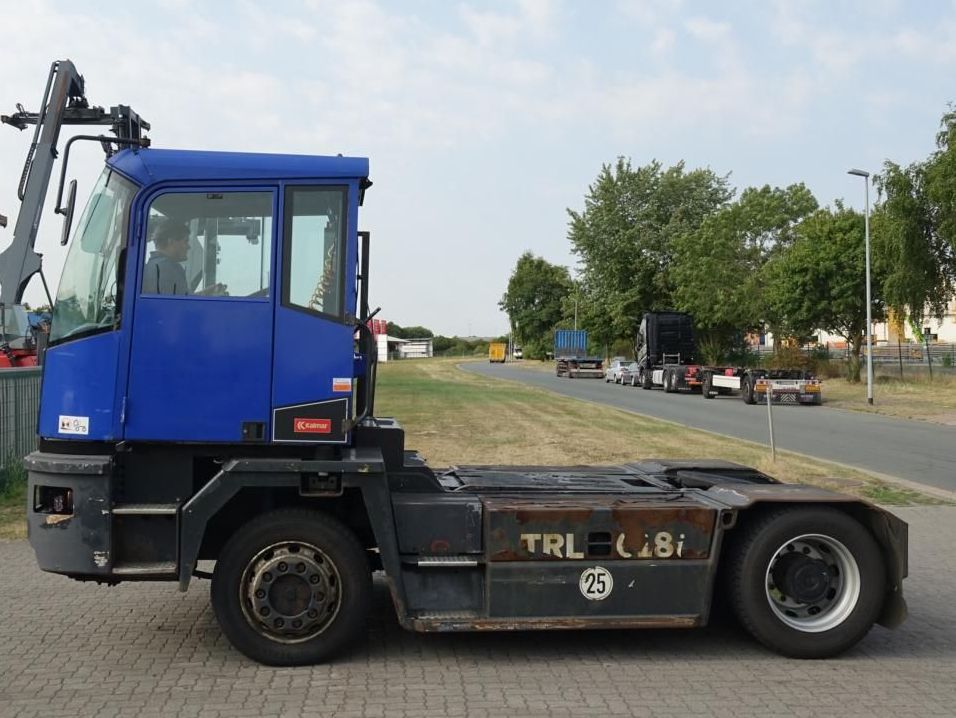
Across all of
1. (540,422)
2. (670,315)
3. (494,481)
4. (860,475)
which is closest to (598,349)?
(670,315)

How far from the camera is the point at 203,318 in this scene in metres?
5.32

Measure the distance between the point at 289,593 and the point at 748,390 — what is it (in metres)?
30.0

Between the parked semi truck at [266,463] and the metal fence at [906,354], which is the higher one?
the metal fence at [906,354]

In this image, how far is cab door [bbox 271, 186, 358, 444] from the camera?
17.5ft

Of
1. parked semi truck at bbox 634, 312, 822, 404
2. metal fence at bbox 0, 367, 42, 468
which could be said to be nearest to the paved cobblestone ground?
metal fence at bbox 0, 367, 42, 468

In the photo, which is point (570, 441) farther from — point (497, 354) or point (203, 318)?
point (497, 354)

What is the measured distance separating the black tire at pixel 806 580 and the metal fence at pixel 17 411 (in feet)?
28.3

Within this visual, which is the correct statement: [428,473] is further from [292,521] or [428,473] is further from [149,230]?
[149,230]

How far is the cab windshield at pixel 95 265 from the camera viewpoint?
17.5ft

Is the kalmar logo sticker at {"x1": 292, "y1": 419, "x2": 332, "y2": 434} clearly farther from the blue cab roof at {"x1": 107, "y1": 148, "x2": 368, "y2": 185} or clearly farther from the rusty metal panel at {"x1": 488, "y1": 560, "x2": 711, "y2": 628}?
the blue cab roof at {"x1": 107, "y1": 148, "x2": 368, "y2": 185}

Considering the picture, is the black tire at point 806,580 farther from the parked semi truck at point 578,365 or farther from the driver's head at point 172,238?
the parked semi truck at point 578,365

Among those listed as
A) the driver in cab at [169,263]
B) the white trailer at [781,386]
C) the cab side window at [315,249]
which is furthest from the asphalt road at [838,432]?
the driver in cab at [169,263]

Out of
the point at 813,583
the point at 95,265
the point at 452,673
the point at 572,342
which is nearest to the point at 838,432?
the point at 813,583

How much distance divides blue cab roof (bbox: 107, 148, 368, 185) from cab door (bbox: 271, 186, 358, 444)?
82 mm
